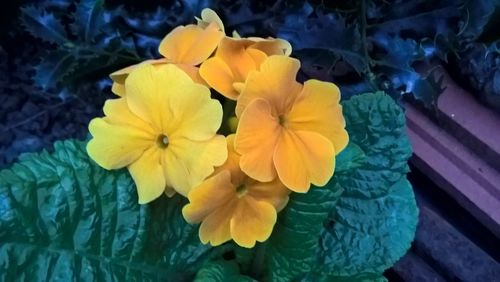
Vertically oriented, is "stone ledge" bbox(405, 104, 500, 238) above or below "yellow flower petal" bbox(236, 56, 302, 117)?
below

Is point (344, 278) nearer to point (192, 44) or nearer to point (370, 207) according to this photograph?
point (370, 207)

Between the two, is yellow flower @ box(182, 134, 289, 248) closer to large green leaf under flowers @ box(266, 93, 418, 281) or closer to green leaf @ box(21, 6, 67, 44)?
large green leaf under flowers @ box(266, 93, 418, 281)

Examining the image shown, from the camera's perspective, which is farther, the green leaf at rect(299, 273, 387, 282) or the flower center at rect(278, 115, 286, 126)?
the green leaf at rect(299, 273, 387, 282)

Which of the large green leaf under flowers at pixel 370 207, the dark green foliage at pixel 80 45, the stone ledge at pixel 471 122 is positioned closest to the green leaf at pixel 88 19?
the dark green foliage at pixel 80 45

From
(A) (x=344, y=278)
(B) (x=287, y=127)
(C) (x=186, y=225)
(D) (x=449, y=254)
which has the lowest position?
(D) (x=449, y=254)

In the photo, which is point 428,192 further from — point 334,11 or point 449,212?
point 334,11

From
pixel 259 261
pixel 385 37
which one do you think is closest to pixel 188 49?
pixel 259 261

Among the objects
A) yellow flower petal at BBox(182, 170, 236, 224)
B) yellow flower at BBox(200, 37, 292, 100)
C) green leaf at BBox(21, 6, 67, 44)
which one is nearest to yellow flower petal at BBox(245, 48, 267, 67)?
yellow flower at BBox(200, 37, 292, 100)
